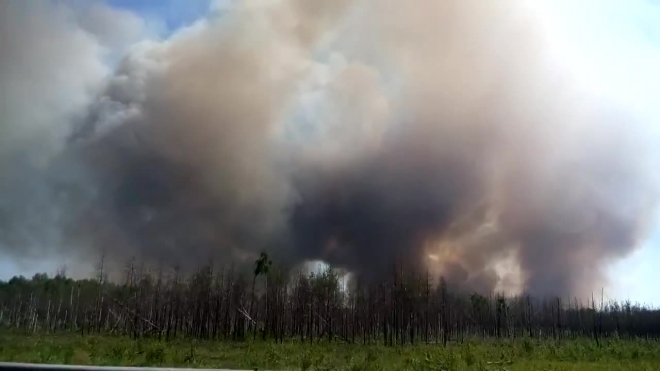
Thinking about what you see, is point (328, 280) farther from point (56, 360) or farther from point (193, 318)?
point (56, 360)

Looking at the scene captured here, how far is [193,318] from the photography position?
265 ft

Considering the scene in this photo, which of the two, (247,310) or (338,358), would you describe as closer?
(338,358)

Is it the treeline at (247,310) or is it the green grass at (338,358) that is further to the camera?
the treeline at (247,310)

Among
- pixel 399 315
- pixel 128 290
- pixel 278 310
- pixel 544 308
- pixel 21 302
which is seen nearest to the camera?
pixel 399 315

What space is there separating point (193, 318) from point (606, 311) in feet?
298

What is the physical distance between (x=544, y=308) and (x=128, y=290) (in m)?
Result: 83.6

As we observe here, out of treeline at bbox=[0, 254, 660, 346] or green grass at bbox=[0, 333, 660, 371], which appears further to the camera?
treeline at bbox=[0, 254, 660, 346]

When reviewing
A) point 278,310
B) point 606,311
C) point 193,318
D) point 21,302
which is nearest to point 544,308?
point 606,311

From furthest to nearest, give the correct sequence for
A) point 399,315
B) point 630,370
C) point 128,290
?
1. point 128,290
2. point 399,315
3. point 630,370

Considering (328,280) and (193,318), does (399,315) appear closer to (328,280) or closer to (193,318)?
(328,280)

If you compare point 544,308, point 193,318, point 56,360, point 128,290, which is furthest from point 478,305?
point 56,360

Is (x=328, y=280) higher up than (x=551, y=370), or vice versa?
(x=328, y=280)

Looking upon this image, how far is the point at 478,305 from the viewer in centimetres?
10300

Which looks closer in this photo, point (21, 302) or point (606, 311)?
point (21, 302)
